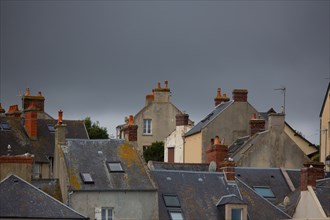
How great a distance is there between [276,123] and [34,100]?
21.4 meters

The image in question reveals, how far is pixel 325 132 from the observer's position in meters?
93.1

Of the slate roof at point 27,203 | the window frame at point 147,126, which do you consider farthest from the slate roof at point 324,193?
the window frame at point 147,126

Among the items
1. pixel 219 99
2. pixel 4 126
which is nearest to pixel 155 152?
pixel 219 99

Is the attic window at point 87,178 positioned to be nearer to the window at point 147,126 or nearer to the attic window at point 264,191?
the attic window at point 264,191

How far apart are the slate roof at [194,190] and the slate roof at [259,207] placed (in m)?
0.64

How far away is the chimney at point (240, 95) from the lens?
91188 mm

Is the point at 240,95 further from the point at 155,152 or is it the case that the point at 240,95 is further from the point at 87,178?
the point at 87,178

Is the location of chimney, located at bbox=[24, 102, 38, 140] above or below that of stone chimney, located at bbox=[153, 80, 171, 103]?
below

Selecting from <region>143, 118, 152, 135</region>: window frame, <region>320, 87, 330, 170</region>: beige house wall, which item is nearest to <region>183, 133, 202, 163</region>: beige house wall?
<region>320, 87, 330, 170</region>: beige house wall

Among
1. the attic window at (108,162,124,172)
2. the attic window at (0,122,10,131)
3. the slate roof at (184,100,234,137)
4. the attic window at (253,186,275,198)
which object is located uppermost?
the slate roof at (184,100,234,137)

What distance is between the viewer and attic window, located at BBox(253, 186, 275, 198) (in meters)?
75.2

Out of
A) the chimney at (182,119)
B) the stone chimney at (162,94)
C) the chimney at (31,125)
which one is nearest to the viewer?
the chimney at (31,125)

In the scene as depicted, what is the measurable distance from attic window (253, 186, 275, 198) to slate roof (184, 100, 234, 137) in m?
16.5

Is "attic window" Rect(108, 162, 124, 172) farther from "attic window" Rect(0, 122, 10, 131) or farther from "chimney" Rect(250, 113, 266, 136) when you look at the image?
"attic window" Rect(0, 122, 10, 131)
